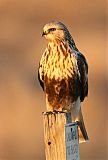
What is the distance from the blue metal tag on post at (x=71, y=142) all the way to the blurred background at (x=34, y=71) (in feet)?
11.3

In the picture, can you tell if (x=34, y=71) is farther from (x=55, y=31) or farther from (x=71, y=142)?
(x=71, y=142)

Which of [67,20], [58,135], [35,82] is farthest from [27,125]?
[58,135]

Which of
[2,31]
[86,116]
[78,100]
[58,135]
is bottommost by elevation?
[58,135]

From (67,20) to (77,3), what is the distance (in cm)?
21

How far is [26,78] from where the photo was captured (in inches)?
319

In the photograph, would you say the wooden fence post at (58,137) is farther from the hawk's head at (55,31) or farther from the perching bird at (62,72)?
the hawk's head at (55,31)

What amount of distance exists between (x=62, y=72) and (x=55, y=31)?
242 millimetres

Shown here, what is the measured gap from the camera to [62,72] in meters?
5.23

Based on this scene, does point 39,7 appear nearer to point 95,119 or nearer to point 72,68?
point 95,119

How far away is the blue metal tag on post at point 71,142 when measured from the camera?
174 inches

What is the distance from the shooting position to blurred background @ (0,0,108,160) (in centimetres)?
803

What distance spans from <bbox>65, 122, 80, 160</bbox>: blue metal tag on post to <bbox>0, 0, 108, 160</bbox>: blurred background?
3445 mm

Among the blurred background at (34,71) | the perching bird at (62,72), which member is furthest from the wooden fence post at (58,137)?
the blurred background at (34,71)

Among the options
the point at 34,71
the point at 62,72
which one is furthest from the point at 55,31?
the point at 34,71
